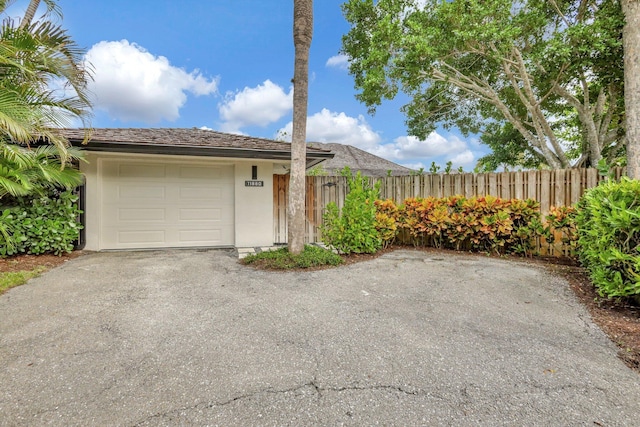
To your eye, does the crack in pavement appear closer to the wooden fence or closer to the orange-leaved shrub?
the orange-leaved shrub

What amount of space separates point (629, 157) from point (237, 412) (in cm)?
789

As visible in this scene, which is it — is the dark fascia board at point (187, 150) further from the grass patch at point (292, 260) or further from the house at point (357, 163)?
the house at point (357, 163)

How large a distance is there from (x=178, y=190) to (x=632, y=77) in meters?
9.90

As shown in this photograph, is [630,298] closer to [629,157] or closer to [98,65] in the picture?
[629,157]

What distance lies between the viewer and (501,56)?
7.88 meters

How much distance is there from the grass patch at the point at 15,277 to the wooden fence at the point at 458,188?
4750 millimetres

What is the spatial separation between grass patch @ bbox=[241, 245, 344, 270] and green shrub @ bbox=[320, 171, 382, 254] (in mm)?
586

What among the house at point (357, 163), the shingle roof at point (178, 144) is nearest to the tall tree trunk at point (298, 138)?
the shingle roof at point (178, 144)

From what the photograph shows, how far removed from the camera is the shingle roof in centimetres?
650

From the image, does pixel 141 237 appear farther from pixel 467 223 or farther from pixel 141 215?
pixel 467 223

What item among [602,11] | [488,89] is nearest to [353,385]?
[602,11]

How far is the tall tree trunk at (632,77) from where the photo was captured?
584 cm

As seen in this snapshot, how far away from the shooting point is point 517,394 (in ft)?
6.41

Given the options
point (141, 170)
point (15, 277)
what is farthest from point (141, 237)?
point (15, 277)
